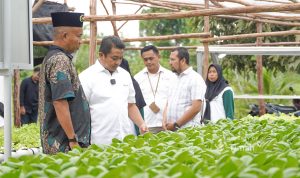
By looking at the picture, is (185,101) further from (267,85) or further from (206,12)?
(267,85)

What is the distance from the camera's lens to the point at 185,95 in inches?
327

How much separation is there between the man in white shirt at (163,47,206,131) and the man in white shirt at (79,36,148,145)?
5.82 ft

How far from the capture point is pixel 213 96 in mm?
9477

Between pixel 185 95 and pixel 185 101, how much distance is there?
0.06 meters

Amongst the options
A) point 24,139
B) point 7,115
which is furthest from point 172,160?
point 24,139

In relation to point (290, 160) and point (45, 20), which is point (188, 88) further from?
point (290, 160)

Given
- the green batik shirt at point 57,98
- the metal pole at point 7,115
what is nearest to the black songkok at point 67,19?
the green batik shirt at point 57,98

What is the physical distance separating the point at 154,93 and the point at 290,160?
225 inches

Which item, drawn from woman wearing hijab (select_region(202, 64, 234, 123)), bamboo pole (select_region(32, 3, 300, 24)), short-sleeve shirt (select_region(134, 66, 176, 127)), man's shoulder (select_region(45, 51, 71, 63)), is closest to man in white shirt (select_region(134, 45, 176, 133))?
short-sleeve shirt (select_region(134, 66, 176, 127))

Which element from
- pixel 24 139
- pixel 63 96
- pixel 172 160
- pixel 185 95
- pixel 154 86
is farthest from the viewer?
pixel 154 86

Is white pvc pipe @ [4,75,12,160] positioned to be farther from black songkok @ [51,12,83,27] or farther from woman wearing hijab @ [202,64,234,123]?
woman wearing hijab @ [202,64,234,123]

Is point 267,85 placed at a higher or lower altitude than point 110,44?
lower

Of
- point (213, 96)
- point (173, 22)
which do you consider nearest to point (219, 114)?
point (213, 96)

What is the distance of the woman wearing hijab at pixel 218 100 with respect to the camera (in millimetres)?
9375
